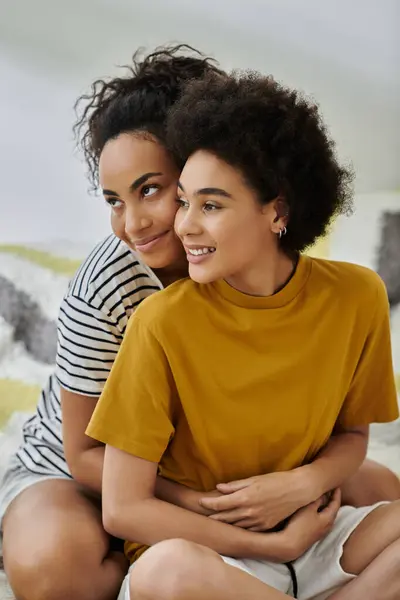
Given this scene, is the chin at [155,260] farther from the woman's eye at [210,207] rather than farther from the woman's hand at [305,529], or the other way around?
the woman's hand at [305,529]

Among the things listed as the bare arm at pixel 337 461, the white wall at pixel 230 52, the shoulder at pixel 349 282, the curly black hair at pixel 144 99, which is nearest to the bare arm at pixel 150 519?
the bare arm at pixel 337 461

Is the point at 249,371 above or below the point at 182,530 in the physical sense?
above

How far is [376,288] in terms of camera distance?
1.28 meters

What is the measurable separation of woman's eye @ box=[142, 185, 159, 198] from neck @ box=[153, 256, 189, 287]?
14 centimetres

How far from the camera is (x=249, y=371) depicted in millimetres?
1184

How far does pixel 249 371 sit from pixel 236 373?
2cm

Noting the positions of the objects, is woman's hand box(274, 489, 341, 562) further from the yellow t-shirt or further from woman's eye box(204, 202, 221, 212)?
woman's eye box(204, 202, 221, 212)

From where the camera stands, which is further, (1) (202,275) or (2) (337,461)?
(2) (337,461)

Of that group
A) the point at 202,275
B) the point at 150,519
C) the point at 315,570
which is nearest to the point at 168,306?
the point at 202,275

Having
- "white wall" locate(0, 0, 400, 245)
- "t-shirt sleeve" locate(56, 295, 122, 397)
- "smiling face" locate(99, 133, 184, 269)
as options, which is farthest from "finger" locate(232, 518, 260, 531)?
"white wall" locate(0, 0, 400, 245)

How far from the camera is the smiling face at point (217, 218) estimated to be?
1129 millimetres

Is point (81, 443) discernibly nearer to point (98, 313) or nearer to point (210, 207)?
point (98, 313)

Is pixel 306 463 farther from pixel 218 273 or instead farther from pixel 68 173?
pixel 68 173

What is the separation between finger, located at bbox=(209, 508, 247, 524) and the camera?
3.87 ft
